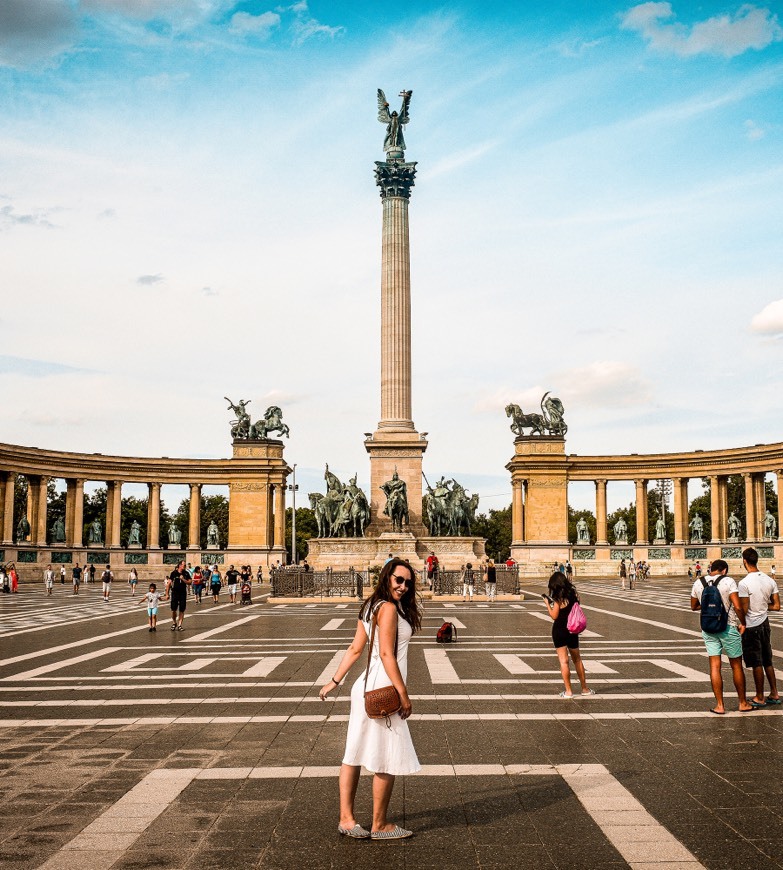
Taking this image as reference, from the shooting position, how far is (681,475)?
295 ft

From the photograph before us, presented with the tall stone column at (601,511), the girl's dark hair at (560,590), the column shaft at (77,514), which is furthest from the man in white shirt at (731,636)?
the tall stone column at (601,511)

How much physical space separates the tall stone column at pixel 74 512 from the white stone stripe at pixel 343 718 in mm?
76351

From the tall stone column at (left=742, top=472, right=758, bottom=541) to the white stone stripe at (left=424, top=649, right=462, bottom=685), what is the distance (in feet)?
229

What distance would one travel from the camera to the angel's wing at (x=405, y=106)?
222ft

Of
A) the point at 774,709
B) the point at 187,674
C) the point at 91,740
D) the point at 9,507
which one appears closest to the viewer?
the point at 91,740

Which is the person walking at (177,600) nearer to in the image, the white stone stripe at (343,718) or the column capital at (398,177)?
the white stone stripe at (343,718)

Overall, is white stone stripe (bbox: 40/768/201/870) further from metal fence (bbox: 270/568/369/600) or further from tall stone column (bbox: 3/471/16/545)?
tall stone column (bbox: 3/471/16/545)

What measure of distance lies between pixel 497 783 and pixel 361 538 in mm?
49658

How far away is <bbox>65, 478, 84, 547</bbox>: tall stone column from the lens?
85438 mm

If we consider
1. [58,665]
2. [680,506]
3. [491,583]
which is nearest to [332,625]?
[58,665]

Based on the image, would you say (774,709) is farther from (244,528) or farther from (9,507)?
(244,528)

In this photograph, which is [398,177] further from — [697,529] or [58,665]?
[58,665]

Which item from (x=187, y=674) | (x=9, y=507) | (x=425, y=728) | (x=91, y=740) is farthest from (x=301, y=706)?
(x=9, y=507)

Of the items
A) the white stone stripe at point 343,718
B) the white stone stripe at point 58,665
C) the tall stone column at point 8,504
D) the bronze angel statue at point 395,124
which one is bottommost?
the white stone stripe at point 58,665
